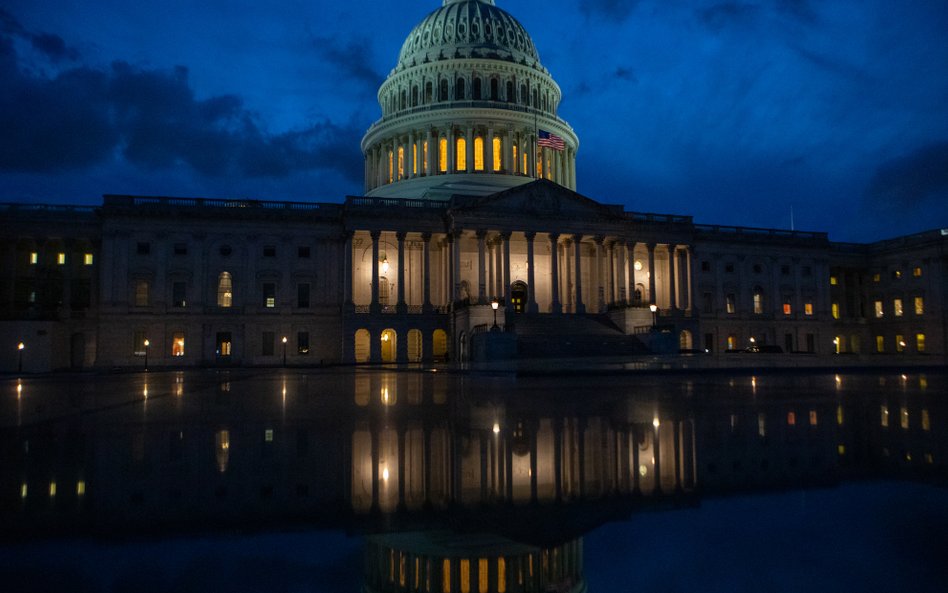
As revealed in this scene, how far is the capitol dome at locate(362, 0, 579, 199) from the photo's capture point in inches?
3282

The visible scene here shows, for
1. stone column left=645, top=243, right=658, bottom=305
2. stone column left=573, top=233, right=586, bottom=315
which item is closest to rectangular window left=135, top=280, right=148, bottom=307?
stone column left=573, top=233, right=586, bottom=315

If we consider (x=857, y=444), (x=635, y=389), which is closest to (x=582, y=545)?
(x=857, y=444)

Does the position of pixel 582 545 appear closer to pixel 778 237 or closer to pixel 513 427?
pixel 513 427

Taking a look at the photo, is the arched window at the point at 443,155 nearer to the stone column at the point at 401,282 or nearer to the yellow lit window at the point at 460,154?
the yellow lit window at the point at 460,154

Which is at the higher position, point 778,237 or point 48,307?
point 778,237

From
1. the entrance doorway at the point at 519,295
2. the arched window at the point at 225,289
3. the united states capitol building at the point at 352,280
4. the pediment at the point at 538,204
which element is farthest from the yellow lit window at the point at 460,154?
the arched window at the point at 225,289

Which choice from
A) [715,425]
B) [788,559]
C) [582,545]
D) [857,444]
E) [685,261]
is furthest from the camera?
[685,261]

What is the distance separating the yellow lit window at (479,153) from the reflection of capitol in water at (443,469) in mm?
73690

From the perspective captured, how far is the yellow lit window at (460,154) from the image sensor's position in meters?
83.1

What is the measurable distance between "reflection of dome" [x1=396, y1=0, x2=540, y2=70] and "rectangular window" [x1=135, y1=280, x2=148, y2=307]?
47.2 metres

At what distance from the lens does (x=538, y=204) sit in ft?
219

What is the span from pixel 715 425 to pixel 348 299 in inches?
2290

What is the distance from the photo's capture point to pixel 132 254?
6406 cm

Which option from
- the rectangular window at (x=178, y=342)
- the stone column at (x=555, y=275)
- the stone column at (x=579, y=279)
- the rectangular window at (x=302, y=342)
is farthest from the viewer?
the rectangular window at (x=302, y=342)
